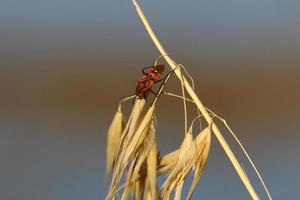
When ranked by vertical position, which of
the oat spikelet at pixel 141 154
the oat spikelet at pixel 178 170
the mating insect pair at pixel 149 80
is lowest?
the oat spikelet at pixel 178 170

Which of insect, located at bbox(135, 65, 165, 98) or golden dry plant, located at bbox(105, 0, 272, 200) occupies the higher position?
insect, located at bbox(135, 65, 165, 98)

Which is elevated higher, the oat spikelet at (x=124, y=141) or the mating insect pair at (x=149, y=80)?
the mating insect pair at (x=149, y=80)

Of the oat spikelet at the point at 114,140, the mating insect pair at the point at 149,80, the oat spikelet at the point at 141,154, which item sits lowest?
the oat spikelet at the point at 141,154

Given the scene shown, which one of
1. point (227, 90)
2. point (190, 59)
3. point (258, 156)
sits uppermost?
point (190, 59)

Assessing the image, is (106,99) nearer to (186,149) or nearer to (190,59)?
(190,59)

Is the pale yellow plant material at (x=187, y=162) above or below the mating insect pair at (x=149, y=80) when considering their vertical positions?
below

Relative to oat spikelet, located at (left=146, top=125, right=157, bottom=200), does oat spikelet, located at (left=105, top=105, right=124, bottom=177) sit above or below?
above

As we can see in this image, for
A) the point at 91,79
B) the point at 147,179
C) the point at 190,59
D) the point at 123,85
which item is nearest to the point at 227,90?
the point at 190,59

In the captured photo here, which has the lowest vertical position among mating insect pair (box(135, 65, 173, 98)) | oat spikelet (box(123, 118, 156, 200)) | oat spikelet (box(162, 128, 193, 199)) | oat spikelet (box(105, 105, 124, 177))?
oat spikelet (box(162, 128, 193, 199))
